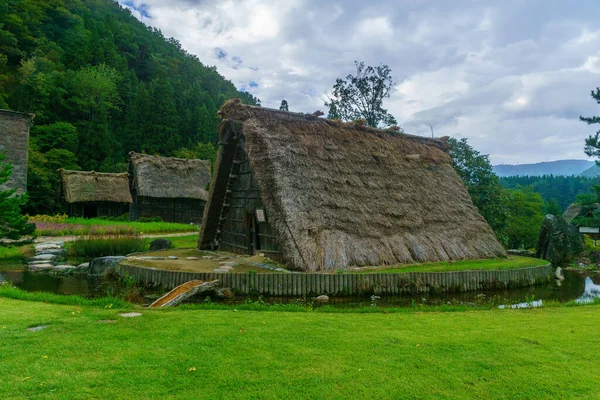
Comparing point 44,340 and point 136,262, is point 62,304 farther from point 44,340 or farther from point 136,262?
point 136,262

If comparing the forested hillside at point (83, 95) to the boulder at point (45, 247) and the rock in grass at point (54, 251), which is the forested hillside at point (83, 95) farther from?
the rock in grass at point (54, 251)

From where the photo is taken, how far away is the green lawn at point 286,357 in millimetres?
3523

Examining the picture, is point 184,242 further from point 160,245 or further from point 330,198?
point 330,198

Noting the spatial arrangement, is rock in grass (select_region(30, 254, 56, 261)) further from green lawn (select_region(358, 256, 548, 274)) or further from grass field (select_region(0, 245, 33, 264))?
green lawn (select_region(358, 256, 548, 274))

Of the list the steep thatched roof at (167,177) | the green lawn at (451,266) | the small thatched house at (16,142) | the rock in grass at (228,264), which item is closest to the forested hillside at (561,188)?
the steep thatched roof at (167,177)

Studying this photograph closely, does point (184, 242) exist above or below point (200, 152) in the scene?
below

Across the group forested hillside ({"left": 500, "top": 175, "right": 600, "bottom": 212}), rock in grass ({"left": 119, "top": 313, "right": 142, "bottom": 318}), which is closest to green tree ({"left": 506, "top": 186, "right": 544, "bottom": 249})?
forested hillside ({"left": 500, "top": 175, "right": 600, "bottom": 212})

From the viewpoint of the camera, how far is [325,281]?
10.3 meters

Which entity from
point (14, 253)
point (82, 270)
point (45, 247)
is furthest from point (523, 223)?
point (14, 253)

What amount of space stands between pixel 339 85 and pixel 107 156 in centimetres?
2584

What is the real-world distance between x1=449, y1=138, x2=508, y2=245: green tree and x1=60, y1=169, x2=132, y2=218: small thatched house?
91.1 ft

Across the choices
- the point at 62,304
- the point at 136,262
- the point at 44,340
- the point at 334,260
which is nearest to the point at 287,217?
the point at 334,260

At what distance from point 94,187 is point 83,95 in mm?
16619

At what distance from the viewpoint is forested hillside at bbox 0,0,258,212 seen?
3884 centimetres
